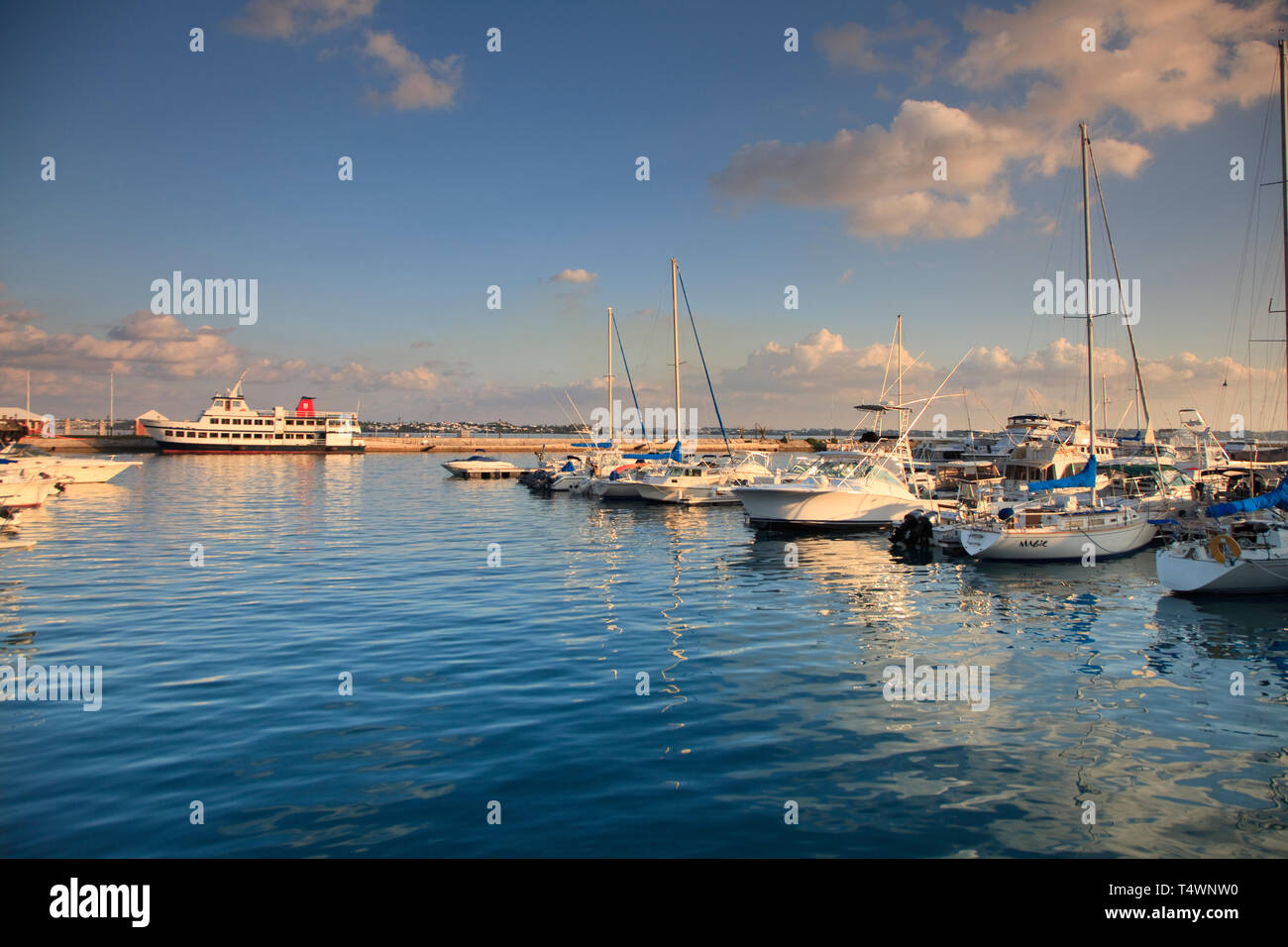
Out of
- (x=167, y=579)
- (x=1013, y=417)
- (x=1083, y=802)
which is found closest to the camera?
(x=1083, y=802)

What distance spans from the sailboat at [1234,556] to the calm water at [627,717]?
1431mm

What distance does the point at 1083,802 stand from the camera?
8.95 metres

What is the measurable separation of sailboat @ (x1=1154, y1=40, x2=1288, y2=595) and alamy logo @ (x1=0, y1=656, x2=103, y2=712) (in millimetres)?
26266

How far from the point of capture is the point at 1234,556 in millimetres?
21391

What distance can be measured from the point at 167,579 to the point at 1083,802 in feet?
83.3

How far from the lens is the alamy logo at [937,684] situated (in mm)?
12961

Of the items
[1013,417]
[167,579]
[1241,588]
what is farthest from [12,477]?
[1013,417]

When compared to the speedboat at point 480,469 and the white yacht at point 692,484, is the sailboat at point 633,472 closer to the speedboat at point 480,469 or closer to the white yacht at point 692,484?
the white yacht at point 692,484

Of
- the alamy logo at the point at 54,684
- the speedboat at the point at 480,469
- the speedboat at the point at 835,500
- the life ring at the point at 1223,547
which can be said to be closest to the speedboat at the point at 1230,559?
the life ring at the point at 1223,547

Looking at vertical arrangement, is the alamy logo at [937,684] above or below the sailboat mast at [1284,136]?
below
